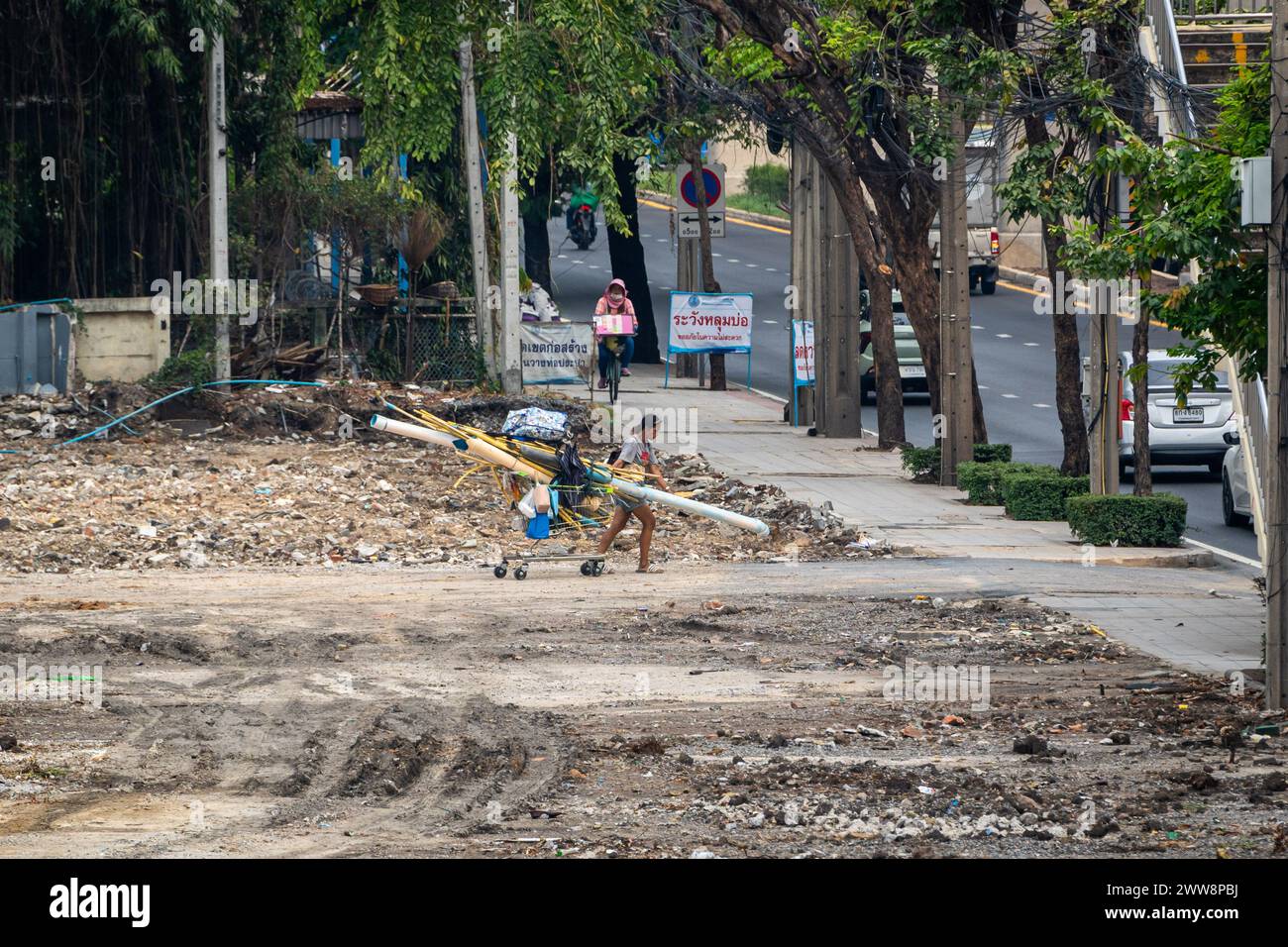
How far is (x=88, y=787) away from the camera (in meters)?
9.20

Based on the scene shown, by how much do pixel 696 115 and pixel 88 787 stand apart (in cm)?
2499

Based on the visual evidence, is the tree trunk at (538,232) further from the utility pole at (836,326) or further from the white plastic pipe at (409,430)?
the white plastic pipe at (409,430)

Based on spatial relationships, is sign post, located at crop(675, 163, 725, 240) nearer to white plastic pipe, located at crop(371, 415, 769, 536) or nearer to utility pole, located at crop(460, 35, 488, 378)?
utility pole, located at crop(460, 35, 488, 378)

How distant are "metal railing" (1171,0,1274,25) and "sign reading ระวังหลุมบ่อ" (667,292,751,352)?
10.9 metres

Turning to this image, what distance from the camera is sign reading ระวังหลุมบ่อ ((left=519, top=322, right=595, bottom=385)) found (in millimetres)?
29391

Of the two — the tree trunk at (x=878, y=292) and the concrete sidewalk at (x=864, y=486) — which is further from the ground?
the tree trunk at (x=878, y=292)

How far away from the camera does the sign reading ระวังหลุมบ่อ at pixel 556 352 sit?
29.4 metres

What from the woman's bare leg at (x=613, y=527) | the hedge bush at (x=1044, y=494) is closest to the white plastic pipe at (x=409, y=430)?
the woman's bare leg at (x=613, y=527)

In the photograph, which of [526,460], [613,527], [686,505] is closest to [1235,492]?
[686,505]

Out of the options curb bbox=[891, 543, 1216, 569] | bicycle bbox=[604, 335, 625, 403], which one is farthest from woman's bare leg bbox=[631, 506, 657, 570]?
bicycle bbox=[604, 335, 625, 403]

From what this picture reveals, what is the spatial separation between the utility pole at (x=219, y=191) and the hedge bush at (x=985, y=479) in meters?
9.97

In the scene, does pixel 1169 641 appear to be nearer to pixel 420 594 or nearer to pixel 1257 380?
pixel 1257 380

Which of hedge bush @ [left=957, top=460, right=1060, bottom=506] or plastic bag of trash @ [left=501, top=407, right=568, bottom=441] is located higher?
plastic bag of trash @ [left=501, top=407, right=568, bottom=441]
